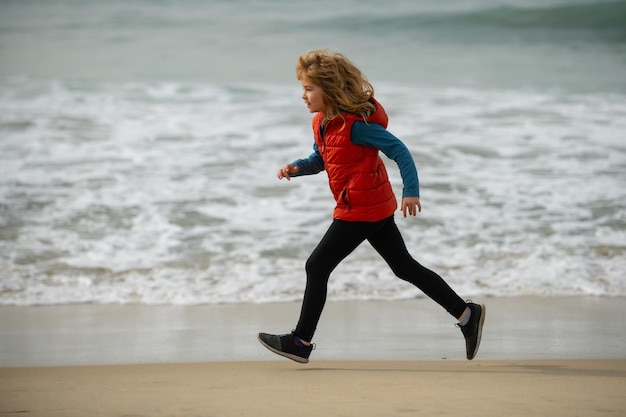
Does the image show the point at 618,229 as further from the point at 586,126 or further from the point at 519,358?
the point at 586,126

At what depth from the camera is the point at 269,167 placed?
946 cm

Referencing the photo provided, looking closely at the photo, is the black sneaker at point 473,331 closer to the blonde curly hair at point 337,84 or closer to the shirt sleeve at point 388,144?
the shirt sleeve at point 388,144

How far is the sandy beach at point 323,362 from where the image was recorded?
3.02 m

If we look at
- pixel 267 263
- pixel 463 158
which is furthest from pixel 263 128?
pixel 267 263

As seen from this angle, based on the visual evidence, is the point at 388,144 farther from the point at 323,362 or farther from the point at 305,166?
the point at 323,362

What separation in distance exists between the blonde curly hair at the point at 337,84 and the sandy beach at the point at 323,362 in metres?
1.08

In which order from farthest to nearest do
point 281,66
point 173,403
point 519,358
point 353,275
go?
point 281,66 < point 353,275 < point 519,358 < point 173,403

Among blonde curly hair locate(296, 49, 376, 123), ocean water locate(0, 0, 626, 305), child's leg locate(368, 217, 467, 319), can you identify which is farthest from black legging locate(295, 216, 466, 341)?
ocean water locate(0, 0, 626, 305)

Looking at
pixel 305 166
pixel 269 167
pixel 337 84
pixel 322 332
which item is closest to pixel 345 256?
pixel 305 166

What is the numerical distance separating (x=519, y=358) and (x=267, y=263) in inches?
104

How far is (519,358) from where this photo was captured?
382 cm

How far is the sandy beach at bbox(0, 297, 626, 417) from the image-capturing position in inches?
119

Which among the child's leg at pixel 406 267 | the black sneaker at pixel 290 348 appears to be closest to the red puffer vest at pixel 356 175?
the child's leg at pixel 406 267

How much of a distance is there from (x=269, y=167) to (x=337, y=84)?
6056mm
